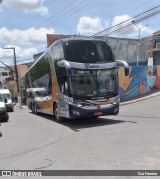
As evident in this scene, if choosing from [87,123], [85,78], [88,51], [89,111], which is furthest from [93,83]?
[87,123]

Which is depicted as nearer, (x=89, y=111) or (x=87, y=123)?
(x=89, y=111)

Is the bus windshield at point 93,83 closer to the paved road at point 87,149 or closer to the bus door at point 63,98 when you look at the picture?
the bus door at point 63,98

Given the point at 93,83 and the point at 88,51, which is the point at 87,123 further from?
the point at 88,51

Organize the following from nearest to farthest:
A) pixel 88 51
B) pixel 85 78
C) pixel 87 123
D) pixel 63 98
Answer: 1. pixel 85 78
2. pixel 88 51
3. pixel 63 98
4. pixel 87 123

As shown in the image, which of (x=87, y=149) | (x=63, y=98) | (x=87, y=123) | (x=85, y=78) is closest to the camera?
(x=87, y=149)

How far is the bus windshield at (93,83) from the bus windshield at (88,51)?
0.53 m

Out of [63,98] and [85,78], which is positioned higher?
[85,78]

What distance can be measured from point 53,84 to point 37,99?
6798 millimetres

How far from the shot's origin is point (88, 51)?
1453cm

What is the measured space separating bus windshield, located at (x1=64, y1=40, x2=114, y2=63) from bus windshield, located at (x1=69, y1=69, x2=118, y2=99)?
533 mm

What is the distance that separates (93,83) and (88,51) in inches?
58.3

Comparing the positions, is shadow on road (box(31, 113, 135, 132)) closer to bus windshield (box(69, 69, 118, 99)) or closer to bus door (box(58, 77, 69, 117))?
bus door (box(58, 77, 69, 117))

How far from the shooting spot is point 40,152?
29.5ft

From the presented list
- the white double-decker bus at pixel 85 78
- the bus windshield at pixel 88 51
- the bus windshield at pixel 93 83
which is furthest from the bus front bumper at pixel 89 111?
the bus windshield at pixel 88 51
